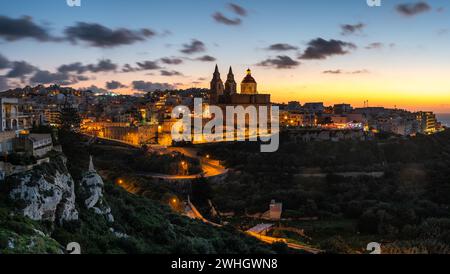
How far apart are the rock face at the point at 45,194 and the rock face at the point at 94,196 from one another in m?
0.75

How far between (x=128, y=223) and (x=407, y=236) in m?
11.2

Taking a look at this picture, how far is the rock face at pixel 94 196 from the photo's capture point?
38.0ft

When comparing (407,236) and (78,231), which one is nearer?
(78,231)

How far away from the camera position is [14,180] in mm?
9492

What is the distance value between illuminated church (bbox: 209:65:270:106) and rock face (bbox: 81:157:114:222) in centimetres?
3549

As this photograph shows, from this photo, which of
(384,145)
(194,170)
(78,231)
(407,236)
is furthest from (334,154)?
(78,231)

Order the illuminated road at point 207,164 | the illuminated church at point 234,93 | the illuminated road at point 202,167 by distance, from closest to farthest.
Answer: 1. the illuminated road at point 202,167
2. the illuminated road at point 207,164
3. the illuminated church at point 234,93

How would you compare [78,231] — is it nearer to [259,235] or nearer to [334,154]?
[259,235]

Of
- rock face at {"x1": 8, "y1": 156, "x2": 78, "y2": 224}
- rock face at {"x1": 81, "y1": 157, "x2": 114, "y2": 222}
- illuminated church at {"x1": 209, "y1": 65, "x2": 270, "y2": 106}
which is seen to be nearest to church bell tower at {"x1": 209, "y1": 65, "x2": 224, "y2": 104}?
illuminated church at {"x1": 209, "y1": 65, "x2": 270, "y2": 106}

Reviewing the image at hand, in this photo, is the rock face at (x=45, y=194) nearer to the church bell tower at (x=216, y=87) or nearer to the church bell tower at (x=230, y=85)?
the church bell tower at (x=216, y=87)

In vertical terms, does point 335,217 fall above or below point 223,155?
below

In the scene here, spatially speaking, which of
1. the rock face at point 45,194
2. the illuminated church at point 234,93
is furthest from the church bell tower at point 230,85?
the rock face at point 45,194
